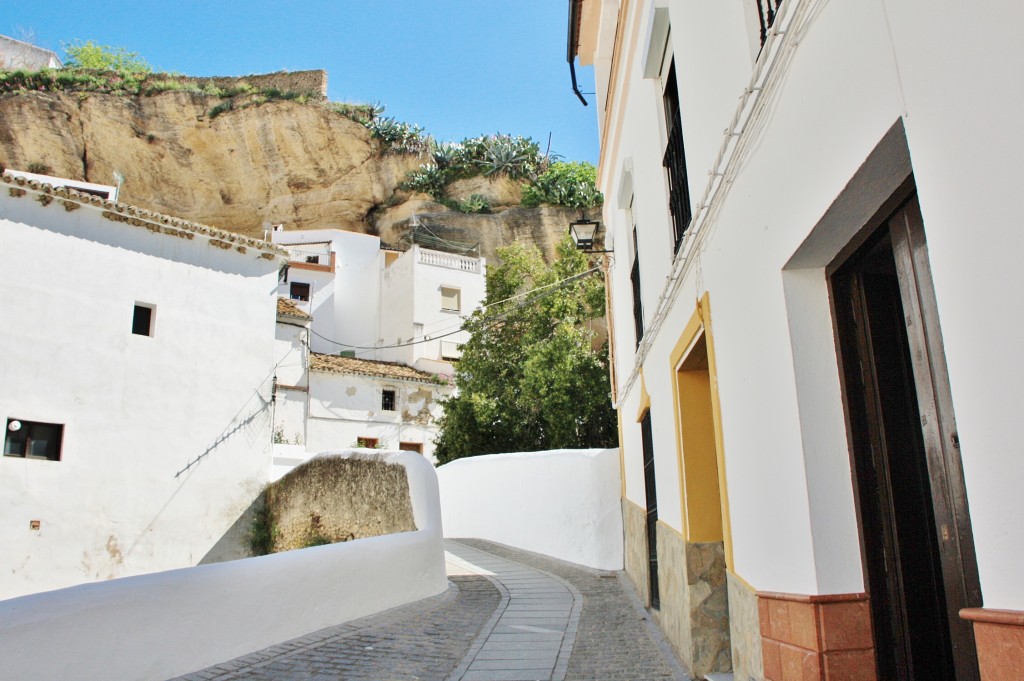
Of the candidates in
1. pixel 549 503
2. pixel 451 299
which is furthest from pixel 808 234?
pixel 451 299

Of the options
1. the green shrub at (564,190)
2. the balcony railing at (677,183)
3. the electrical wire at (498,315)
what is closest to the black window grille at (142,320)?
the electrical wire at (498,315)

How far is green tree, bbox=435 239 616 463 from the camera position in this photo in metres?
16.2

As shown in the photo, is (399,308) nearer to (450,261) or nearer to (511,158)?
(450,261)

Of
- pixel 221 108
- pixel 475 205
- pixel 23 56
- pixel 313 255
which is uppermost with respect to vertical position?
pixel 23 56

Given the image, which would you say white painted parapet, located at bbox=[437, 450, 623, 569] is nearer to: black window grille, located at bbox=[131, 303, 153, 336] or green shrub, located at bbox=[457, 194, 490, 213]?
black window grille, located at bbox=[131, 303, 153, 336]

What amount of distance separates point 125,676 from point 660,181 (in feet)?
17.3

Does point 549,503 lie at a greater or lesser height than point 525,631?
greater

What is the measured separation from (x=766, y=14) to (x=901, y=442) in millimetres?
2068

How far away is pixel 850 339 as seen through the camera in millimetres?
3301

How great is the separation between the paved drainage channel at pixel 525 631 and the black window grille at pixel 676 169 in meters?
3.15

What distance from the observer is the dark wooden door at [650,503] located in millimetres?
7824

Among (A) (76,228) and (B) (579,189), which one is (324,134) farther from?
(A) (76,228)

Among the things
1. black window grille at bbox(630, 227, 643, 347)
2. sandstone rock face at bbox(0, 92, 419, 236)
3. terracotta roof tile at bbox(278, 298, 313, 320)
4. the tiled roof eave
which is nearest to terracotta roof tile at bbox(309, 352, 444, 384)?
terracotta roof tile at bbox(278, 298, 313, 320)

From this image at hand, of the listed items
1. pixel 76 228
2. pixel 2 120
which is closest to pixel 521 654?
pixel 76 228
